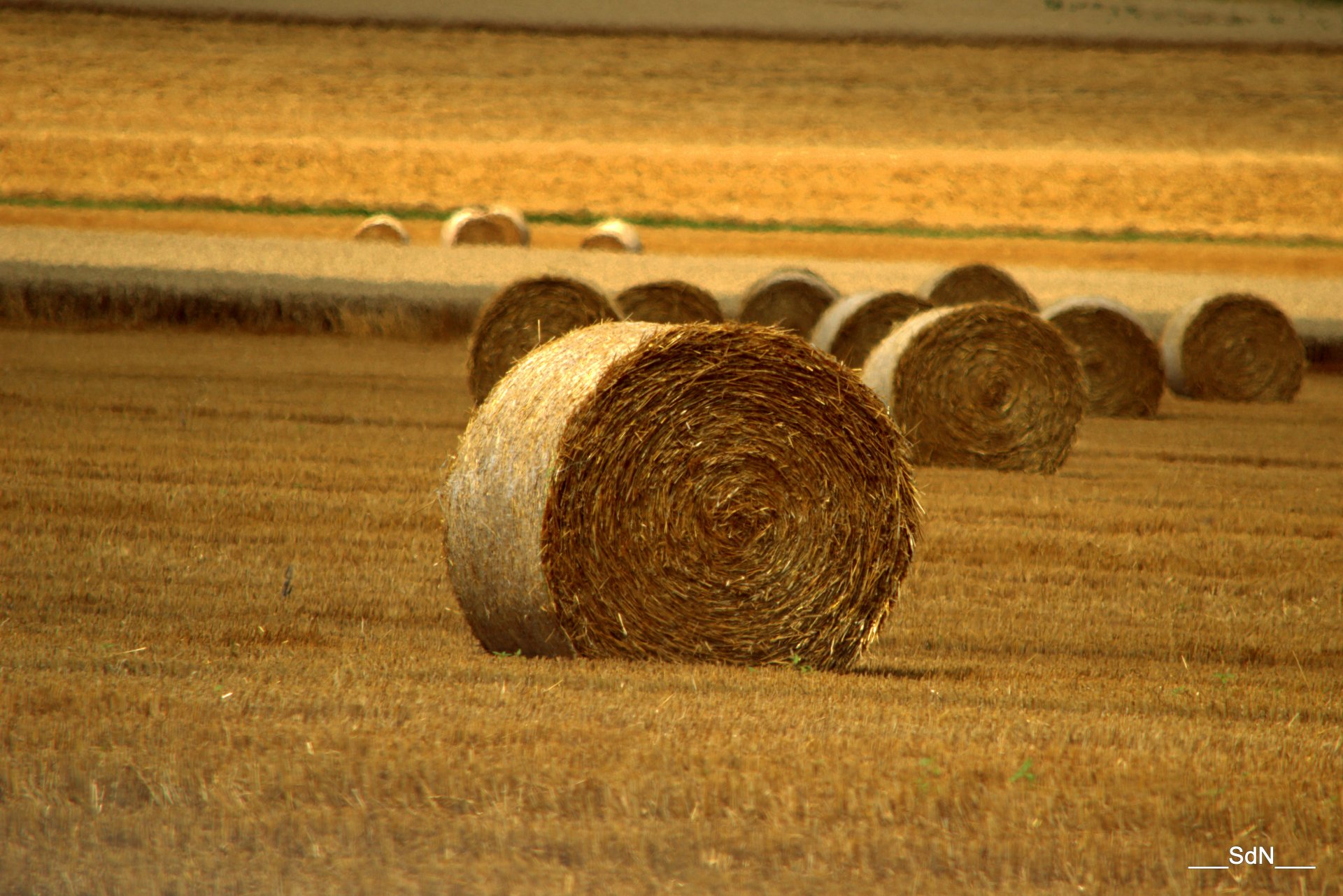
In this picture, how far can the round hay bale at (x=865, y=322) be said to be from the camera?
17.9 m

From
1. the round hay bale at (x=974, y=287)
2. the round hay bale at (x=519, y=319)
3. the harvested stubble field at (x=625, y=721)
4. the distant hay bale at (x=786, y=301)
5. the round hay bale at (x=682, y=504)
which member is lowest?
the harvested stubble field at (x=625, y=721)

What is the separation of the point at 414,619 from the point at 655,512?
132 cm

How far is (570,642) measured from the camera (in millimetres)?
6801

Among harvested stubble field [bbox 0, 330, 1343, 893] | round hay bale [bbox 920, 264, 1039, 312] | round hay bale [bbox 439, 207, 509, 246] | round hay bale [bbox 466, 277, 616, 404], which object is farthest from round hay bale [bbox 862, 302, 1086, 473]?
round hay bale [bbox 439, 207, 509, 246]

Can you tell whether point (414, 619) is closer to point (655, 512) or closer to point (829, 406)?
point (655, 512)

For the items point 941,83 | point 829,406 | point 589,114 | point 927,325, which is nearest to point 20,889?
point 829,406

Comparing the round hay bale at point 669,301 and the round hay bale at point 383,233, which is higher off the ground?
the round hay bale at point 383,233

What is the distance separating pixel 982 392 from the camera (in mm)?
13695

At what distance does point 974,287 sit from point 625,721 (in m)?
17.1

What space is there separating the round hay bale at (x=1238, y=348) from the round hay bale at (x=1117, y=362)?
1634 mm

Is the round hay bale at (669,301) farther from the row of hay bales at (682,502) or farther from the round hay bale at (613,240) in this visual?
the round hay bale at (613,240)

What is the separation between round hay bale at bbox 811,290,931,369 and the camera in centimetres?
1791

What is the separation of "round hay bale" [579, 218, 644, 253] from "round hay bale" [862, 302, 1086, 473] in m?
19.1

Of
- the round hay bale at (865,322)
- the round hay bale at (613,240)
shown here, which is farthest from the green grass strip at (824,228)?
the round hay bale at (865,322)
